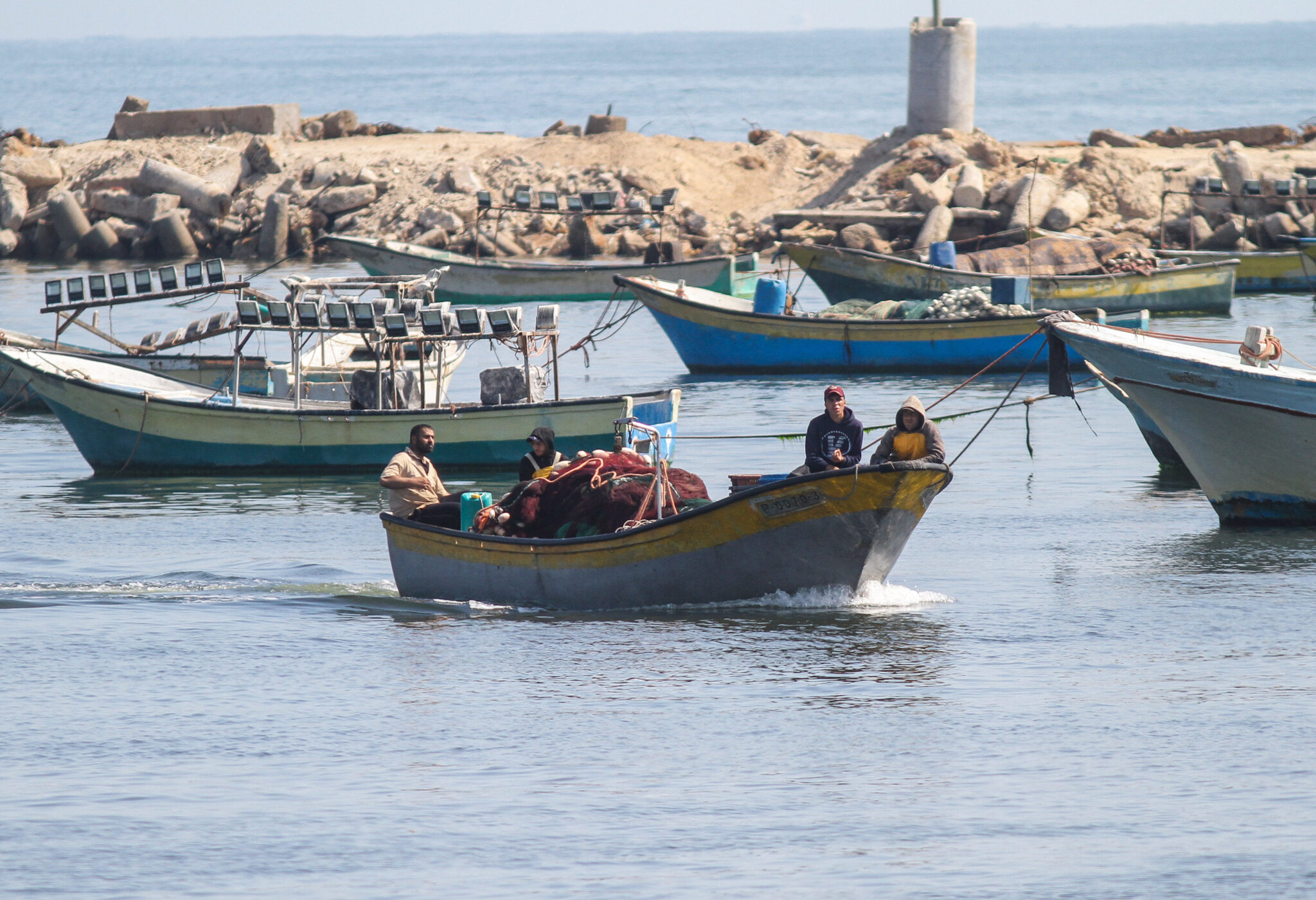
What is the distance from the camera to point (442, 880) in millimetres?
9797

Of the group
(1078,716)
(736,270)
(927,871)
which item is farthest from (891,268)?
(927,871)

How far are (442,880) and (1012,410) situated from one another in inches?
782

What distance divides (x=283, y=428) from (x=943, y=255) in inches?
691

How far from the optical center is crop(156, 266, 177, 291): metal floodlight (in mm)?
23609

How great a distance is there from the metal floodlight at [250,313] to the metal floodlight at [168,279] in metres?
2.47

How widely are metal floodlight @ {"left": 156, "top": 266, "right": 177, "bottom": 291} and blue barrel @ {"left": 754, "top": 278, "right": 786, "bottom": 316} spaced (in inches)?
464

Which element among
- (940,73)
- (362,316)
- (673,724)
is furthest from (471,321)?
(940,73)

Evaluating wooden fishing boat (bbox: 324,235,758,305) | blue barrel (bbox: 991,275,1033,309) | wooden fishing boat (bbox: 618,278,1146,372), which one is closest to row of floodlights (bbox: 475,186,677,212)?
wooden fishing boat (bbox: 324,235,758,305)

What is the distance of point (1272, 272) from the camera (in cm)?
4250

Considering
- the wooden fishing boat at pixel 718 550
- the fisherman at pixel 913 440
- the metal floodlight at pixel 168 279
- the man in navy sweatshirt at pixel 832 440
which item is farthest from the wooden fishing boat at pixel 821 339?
the fisherman at pixel 913 440

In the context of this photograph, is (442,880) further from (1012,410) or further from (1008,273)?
(1008,273)

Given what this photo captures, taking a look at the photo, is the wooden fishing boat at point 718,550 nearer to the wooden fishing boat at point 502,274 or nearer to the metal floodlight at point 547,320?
the metal floodlight at point 547,320

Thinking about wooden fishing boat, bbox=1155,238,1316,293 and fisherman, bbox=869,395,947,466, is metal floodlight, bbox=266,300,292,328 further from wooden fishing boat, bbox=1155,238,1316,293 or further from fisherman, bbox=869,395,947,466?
wooden fishing boat, bbox=1155,238,1316,293

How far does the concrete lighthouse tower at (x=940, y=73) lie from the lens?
163 ft
